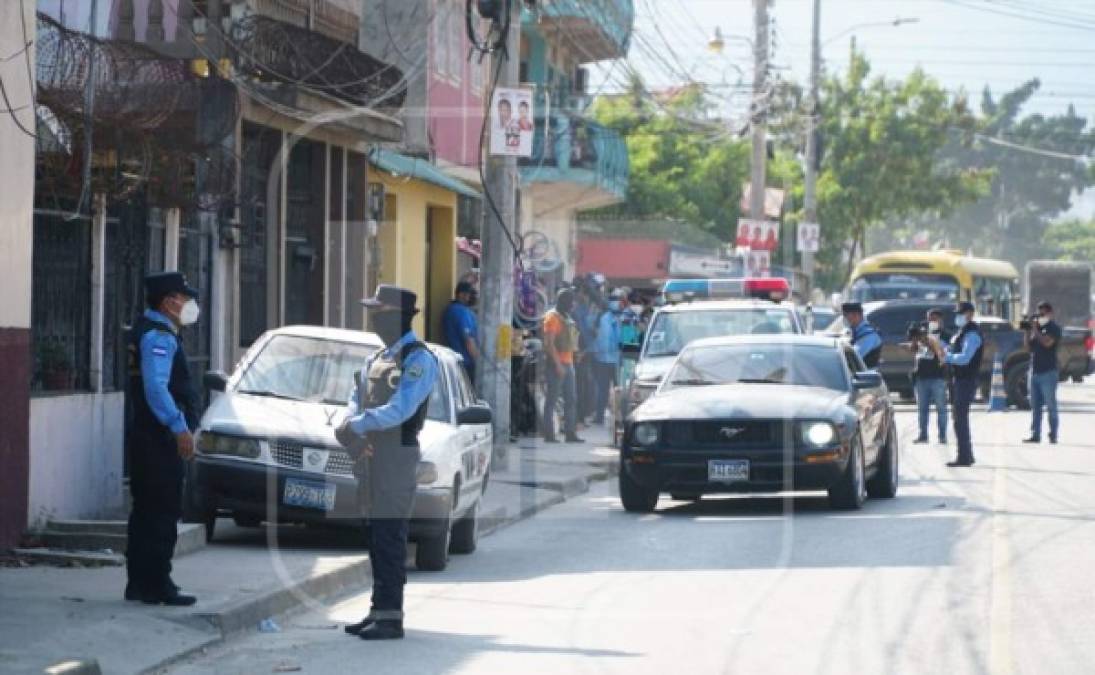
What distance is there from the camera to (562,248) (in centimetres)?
4744

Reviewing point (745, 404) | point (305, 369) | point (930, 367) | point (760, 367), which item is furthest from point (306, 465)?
point (930, 367)

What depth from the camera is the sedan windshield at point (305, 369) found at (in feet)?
53.0

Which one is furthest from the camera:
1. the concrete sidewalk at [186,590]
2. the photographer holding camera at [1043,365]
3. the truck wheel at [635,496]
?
the photographer holding camera at [1043,365]

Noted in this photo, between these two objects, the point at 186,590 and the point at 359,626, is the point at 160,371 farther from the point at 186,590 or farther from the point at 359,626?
the point at 359,626

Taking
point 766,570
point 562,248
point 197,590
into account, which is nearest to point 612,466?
point 766,570

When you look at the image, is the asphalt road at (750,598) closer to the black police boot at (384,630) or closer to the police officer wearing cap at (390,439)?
the black police boot at (384,630)

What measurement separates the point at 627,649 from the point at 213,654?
2.18 meters

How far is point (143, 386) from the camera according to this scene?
1236cm

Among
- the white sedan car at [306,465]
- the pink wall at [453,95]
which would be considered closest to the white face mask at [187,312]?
the white sedan car at [306,465]

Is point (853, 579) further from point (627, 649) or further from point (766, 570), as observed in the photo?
point (627, 649)

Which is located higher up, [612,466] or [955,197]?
[955,197]

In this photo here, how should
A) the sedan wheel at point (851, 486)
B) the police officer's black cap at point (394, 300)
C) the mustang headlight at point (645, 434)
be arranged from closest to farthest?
the police officer's black cap at point (394, 300) < the sedan wheel at point (851, 486) < the mustang headlight at point (645, 434)

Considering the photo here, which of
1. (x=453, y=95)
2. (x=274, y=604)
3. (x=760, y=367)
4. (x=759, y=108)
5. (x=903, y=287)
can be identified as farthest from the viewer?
(x=903, y=287)

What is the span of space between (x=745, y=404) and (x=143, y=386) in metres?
7.56
